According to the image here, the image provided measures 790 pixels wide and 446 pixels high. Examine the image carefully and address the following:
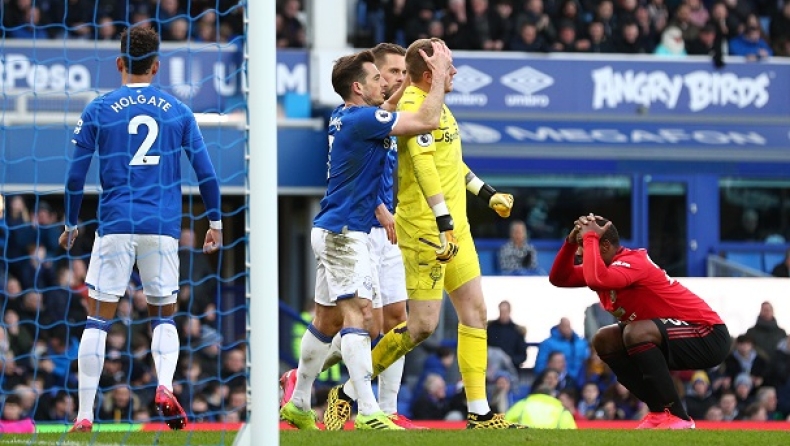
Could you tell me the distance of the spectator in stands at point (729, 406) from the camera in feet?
47.8

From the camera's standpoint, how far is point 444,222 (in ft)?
26.2

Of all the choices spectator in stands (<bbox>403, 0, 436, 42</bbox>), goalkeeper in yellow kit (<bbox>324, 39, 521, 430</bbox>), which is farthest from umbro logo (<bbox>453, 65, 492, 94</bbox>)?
goalkeeper in yellow kit (<bbox>324, 39, 521, 430</bbox>)

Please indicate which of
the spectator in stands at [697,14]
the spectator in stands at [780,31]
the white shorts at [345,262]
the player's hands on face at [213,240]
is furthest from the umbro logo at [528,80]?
the player's hands on face at [213,240]

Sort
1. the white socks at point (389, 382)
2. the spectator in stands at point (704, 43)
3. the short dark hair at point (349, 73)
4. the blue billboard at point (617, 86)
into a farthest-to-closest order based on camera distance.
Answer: the spectator in stands at point (704, 43) < the blue billboard at point (617, 86) < the white socks at point (389, 382) < the short dark hair at point (349, 73)

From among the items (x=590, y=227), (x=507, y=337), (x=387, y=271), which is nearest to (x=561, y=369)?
(x=507, y=337)

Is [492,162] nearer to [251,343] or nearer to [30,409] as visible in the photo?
[30,409]

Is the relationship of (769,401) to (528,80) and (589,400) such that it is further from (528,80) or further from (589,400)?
(528,80)

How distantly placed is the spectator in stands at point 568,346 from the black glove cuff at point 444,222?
6.27m

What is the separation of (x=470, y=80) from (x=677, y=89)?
271 cm

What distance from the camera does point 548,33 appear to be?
2053cm

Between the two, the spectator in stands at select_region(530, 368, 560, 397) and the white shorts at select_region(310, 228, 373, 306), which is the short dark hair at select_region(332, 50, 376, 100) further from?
the spectator in stands at select_region(530, 368, 560, 397)

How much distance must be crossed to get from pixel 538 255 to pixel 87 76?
5566 millimetres

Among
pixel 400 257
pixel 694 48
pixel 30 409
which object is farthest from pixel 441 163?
pixel 694 48

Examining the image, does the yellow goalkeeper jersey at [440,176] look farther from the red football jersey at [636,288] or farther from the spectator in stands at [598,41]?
the spectator in stands at [598,41]
